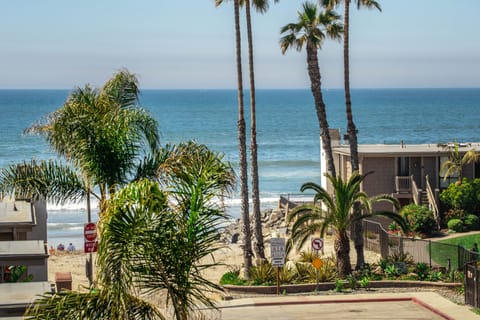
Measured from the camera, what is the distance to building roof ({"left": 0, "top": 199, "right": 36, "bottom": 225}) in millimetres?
26142

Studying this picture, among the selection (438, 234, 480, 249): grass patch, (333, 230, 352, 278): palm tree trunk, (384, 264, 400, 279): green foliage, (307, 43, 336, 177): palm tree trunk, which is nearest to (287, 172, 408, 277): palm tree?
(333, 230, 352, 278): palm tree trunk

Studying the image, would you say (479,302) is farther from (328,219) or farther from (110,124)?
(110,124)

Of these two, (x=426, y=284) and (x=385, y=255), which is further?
(x=385, y=255)

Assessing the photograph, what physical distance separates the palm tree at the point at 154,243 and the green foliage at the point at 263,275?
773 inches

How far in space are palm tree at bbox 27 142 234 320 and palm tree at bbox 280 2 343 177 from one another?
2492 cm

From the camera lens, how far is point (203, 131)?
572ft

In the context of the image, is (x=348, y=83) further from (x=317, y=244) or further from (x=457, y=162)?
(x=457, y=162)

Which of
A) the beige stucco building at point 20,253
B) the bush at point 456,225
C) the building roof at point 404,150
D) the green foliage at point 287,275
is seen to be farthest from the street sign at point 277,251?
the building roof at point 404,150

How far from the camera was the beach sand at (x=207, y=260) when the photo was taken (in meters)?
38.8

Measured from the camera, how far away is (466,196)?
1821 inches

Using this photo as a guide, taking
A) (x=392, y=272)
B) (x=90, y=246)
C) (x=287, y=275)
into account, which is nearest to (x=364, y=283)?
(x=392, y=272)

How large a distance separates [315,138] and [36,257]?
138 metres

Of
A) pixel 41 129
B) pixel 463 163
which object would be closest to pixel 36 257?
pixel 41 129

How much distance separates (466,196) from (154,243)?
34820 millimetres
